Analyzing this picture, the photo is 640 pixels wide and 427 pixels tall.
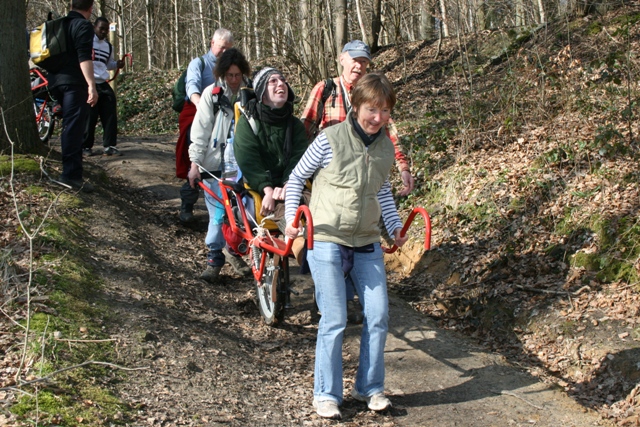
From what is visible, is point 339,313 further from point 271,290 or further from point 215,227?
point 215,227

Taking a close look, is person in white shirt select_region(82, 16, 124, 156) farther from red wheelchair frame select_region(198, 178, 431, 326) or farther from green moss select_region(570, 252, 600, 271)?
green moss select_region(570, 252, 600, 271)

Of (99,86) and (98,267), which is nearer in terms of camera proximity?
(98,267)

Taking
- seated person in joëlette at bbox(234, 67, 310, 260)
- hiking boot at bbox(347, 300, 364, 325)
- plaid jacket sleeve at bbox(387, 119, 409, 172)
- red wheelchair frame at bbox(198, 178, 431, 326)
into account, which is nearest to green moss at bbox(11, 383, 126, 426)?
red wheelchair frame at bbox(198, 178, 431, 326)

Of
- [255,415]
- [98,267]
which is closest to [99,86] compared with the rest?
[98,267]

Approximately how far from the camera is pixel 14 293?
16.1ft

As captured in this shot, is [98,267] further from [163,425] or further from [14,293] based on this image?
[163,425]

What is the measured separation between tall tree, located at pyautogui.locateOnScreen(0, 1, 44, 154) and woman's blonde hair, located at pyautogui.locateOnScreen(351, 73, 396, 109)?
16.7ft

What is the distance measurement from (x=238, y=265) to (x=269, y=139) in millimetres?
2028

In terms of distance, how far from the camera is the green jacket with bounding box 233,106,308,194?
5.58 m

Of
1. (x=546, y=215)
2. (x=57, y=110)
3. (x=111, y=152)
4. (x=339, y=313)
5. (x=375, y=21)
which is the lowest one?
(x=339, y=313)

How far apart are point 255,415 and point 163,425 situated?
0.62 m

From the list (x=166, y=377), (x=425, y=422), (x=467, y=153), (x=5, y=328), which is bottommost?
(x=425, y=422)

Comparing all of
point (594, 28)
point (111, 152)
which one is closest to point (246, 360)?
point (111, 152)

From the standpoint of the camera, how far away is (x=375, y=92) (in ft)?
13.6
